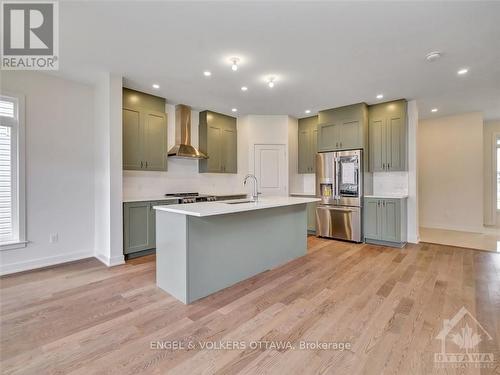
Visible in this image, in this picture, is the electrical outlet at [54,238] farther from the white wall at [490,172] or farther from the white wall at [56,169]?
the white wall at [490,172]

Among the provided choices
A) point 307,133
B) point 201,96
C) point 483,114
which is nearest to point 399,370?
point 201,96

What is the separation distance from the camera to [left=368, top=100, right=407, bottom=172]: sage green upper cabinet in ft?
14.9

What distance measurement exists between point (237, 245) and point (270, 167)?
3068 millimetres

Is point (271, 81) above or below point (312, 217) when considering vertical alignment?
above

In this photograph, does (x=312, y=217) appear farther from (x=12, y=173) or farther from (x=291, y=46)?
(x=12, y=173)

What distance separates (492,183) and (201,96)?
7396 mm

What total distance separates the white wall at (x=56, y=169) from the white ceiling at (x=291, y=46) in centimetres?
49

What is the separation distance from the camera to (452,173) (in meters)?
5.79

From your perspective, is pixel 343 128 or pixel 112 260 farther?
pixel 343 128

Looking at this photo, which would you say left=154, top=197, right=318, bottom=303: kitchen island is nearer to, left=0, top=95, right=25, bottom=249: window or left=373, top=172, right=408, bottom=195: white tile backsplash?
left=0, top=95, right=25, bottom=249: window

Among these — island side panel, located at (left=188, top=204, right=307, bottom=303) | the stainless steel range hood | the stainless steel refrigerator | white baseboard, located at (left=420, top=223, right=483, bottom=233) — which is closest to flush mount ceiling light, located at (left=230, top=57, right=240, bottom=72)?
island side panel, located at (left=188, top=204, right=307, bottom=303)

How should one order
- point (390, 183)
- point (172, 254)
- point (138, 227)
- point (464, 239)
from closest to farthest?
point (172, 254) → point (138, 227) → point (464, 239) → point (390, 183)

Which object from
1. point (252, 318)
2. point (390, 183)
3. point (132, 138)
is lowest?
point (252, 318)

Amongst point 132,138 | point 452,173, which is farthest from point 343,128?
point 132,138
